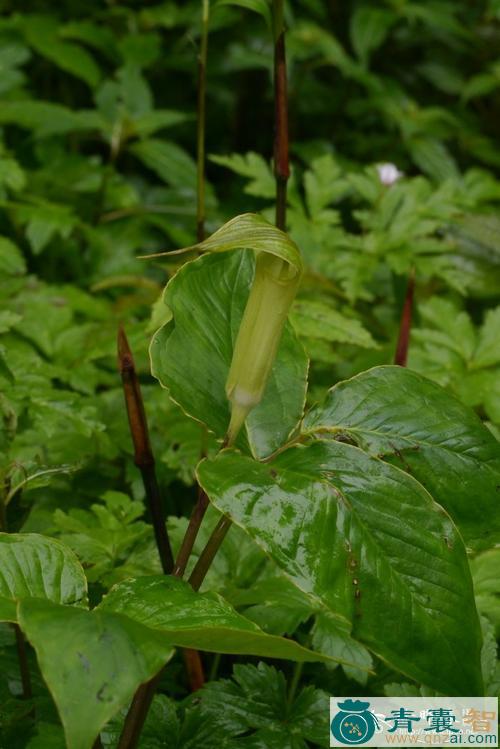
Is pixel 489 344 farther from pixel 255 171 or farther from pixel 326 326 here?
pixel 255 171

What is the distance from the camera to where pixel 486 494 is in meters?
0.84

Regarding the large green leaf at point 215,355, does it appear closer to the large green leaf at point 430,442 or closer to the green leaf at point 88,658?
the large green leaf at point 430,442

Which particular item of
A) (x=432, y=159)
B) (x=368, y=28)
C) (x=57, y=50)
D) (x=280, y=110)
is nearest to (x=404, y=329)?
(x=280, y=110)

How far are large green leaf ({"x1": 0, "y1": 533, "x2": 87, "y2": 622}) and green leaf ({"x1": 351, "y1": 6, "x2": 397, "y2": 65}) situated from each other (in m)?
2.48

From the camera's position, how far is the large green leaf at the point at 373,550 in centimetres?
72

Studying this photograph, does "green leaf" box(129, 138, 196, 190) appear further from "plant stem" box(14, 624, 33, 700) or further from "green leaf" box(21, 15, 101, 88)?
→ "plant stem" box(14, 624, 33, 700)

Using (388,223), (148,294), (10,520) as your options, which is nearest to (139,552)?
(10,520)

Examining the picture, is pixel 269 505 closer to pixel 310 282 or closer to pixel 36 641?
pixel 36 641

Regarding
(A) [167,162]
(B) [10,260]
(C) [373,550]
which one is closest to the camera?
(C) [373,550]

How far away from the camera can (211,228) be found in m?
2.40

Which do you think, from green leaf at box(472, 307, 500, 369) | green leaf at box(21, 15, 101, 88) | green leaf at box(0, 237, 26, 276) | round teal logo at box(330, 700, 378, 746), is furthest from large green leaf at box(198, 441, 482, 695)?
green leaf at box(21, 15, 101, 88)

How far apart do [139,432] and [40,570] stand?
7.2 inches

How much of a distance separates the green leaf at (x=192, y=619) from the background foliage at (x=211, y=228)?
0.92ft

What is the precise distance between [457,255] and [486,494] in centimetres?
164
